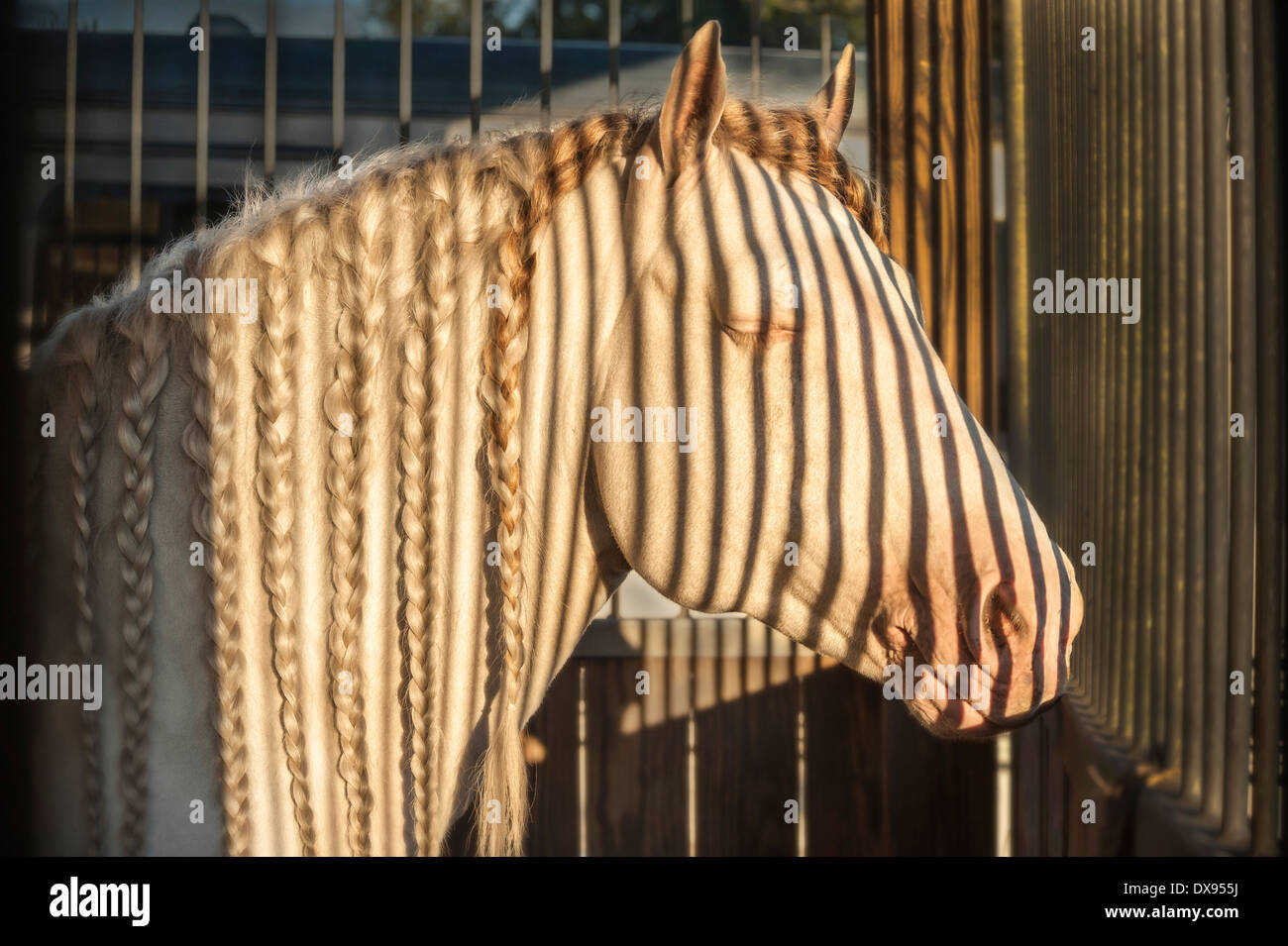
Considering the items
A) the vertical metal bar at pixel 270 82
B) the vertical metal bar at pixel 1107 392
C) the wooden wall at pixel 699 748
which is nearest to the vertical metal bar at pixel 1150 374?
the vertical metal bar at pixel 1107 392

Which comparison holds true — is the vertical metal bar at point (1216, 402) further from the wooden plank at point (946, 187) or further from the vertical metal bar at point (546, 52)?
the vertical metal bar at point (546, 52)

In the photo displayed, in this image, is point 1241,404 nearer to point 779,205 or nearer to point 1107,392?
point 1107,392

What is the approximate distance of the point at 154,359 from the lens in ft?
3.40

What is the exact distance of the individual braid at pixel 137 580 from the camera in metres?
1.00

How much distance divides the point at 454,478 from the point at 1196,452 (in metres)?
1.24

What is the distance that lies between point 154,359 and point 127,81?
1879 millimetres

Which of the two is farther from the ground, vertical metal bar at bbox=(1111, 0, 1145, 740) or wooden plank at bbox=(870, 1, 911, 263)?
wooden plank at bbox=(870, 1, 911, 263)

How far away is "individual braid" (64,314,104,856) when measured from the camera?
101cm

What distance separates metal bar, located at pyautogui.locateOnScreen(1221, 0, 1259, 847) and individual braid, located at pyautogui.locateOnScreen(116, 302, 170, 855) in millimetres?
1539

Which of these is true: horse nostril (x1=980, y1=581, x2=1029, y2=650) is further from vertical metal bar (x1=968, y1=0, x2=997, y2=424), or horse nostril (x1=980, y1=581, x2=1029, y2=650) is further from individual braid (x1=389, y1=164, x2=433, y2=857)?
vertical metal bar (x1=968, y1=0, x2=997, y2=424)

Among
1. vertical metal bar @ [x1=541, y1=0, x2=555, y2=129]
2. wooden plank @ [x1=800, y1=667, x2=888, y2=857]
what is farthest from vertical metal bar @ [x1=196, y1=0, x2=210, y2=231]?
wooden plank @ [x1=800, y1=667, x2=888, y2=857]

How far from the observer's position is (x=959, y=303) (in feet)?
6.32
